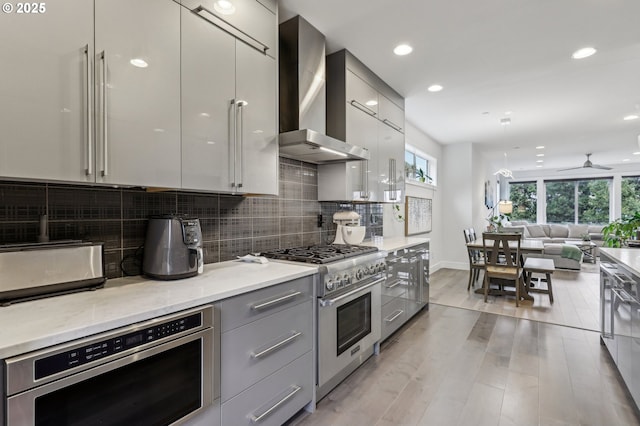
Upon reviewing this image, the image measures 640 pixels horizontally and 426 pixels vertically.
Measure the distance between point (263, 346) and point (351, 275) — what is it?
0.86 meters

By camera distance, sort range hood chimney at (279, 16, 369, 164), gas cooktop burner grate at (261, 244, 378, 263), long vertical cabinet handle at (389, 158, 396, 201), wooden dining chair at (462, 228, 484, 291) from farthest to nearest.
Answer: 1. wooden dining chair at (462, 228, 484, 291)
2. long vertical cabinet handle at (389, 158, 396, 201)
3. range hood chimney at (279, 16, 369, 164)
4. gas cooktop burner grate at (261, 244, 378, 263)

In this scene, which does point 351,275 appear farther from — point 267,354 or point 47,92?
point 47,92

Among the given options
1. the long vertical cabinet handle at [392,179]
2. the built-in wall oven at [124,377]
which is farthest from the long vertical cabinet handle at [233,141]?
the long vertical cabinet handle at [392,179]

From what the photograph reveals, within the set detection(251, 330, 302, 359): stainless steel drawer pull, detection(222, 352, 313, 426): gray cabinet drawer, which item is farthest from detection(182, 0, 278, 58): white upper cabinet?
detection(222, 352, 313, 426): gray cabinet drawer

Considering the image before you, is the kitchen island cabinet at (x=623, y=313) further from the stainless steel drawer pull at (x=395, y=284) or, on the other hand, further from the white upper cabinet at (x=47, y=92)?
the white upper cabinet at (x=47, y=92)

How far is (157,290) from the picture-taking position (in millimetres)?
1394

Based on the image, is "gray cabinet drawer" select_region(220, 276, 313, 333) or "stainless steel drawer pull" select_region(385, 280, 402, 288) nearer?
"gray cabinet drawer" select_region(220, 276, 313, 333)

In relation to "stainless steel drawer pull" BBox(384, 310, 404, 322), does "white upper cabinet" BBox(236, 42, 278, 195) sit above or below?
above

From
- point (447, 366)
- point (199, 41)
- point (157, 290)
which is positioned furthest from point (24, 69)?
point (447, 366)

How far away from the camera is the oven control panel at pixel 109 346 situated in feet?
2.95

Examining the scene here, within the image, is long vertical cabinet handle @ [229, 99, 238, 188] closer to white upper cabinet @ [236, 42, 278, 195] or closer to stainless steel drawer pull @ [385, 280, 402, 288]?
white upper cabinet @ [236, 42, 278, 195]

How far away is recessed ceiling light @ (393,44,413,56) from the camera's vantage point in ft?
9.00

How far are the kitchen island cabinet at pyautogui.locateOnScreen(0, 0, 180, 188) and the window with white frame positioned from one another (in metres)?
4.01

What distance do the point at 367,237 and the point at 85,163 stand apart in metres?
2.98
